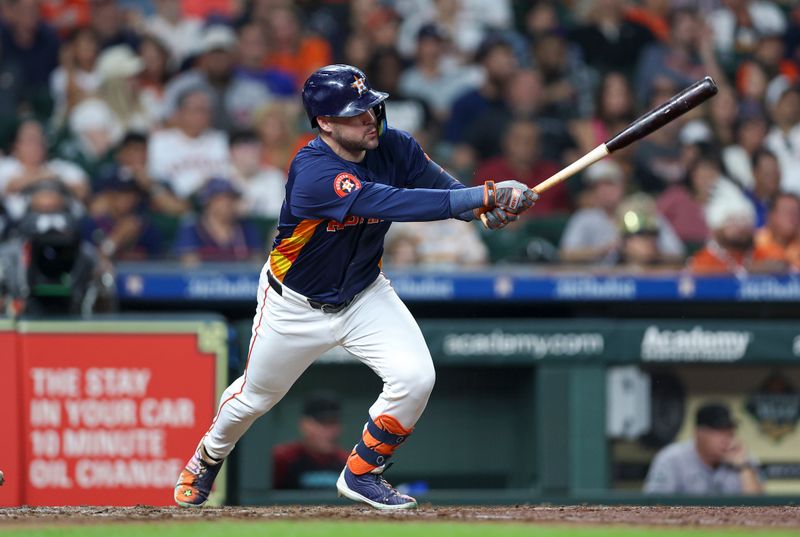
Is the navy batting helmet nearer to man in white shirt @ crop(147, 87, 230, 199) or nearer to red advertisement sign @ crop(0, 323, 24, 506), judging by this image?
red advertisement sign @ crop(0, 323, 24, 506)

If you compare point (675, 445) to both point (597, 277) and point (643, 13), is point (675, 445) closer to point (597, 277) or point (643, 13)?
point (597, 277)

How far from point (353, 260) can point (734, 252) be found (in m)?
4.25

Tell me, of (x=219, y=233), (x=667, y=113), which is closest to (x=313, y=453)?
(x=219, y=233)

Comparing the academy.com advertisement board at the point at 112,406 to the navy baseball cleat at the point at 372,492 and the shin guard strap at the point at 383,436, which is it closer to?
the navy baseball cleat at the point at 372,492

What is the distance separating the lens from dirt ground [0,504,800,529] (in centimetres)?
539

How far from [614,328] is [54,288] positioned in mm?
3455

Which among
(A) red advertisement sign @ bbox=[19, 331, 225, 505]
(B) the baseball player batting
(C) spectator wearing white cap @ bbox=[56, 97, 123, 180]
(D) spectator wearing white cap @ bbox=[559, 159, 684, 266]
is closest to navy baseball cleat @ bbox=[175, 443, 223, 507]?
(B) the baseball player batting

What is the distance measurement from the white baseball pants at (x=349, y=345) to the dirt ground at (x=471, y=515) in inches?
17.6

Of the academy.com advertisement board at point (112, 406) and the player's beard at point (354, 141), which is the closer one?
the player's beard at point (354, 141)

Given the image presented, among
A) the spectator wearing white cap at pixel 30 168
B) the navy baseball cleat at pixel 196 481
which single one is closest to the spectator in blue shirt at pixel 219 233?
the spectator wearing white cap at pixel 30 168

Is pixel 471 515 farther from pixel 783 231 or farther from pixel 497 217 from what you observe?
pixel 783 231

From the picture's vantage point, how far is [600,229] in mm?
9914

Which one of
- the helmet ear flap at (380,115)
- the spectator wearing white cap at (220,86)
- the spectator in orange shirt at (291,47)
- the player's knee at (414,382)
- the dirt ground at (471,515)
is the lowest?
the dirt ground at (471,515)

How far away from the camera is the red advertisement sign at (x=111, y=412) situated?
25.5ft
